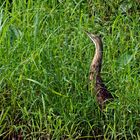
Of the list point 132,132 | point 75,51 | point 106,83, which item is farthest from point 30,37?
point 132,132

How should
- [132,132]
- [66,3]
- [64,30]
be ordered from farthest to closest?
1. [66,3]
2. [64,30]
3. [132,132]

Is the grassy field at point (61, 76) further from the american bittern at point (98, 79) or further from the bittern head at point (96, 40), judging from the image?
the bittern head at point (96, 40)

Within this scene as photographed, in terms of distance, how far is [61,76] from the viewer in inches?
182

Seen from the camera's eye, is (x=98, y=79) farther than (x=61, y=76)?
No

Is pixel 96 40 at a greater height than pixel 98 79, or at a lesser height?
greater

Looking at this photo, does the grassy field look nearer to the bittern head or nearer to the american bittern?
the american bittern

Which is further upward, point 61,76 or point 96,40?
point 96,40

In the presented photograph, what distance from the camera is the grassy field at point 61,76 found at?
4316mm

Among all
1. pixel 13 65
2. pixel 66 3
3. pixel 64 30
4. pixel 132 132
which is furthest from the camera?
pixel 66 3

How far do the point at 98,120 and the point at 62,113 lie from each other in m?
0.25

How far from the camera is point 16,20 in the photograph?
17.6ft

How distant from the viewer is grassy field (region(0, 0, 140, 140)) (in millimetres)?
4316

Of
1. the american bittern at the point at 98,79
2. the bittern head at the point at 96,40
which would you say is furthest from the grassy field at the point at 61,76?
the bittern head at the point at 96,40

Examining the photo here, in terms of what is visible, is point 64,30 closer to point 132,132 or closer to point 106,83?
point 106,83
